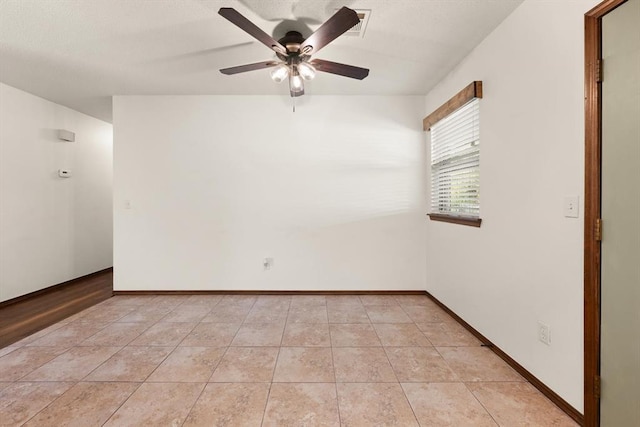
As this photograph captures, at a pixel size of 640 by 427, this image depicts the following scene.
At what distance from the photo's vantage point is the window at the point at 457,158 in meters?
2.43

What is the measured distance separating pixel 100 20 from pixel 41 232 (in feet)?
10.1

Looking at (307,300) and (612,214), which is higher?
(612,214)

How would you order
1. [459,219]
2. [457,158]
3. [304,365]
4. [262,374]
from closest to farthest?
1. [262,374]
2. [304,365]
3. [459,219]
4. [457,158]

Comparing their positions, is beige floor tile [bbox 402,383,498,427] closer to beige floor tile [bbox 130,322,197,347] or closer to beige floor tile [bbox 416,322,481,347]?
beige floor tile [bbox 416,322,481,347]

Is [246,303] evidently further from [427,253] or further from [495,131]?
[495,131]

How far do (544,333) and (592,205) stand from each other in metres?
0.84

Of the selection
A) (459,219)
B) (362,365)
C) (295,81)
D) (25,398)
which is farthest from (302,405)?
(295,81)

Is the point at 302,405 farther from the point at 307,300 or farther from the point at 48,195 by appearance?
the point at 48,195

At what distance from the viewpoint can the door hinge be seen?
134 cm

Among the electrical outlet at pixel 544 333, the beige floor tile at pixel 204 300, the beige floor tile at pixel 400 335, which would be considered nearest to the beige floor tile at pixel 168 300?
the beige floor tile at pixel 204 300

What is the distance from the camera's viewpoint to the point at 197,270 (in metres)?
3.54

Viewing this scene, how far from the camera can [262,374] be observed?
1.88 m

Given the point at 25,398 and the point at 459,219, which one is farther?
the point at 459,219

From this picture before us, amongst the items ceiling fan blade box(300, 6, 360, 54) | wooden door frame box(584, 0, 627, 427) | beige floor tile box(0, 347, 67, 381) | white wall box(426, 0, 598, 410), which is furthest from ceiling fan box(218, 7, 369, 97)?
beige floor tile box(0, 347, 67, 381)
